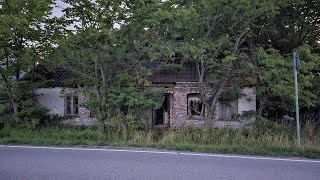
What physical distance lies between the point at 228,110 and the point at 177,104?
3191mm

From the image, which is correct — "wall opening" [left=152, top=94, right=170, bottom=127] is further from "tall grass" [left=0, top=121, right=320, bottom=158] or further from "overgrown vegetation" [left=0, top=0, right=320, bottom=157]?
"tall grass" [left=0, top=121, right=320, bottom=158]

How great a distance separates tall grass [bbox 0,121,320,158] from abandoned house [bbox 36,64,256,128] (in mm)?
3801

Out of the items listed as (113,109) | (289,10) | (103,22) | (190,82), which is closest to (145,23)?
(103,22)

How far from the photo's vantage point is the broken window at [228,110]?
17062 millimetres

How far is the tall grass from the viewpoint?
8828 millimetres

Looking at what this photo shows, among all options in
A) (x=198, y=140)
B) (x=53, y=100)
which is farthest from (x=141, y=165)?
(x=53, y=100)

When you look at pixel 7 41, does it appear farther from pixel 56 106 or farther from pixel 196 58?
pixel 196 58

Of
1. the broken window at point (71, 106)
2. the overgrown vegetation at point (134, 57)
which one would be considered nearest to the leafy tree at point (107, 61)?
the overgrown vegetation at point (134, 57)

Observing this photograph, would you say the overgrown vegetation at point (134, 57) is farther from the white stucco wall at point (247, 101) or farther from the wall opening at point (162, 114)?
the wall opening at point (162, 114)

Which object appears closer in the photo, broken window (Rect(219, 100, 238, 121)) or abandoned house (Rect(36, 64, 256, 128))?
abandoned house (Rect(36, 64, 256, 128))

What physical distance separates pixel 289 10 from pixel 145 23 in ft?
30.0

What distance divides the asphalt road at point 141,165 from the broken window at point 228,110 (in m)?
9.27

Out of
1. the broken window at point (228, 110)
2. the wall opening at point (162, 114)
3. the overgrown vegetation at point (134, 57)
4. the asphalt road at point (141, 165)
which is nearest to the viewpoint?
the asphalt road at point (141, 165)

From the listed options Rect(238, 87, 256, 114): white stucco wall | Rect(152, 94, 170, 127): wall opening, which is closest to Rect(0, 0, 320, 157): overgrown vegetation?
Rect(238, 87, 256, 114): white stucco wall
